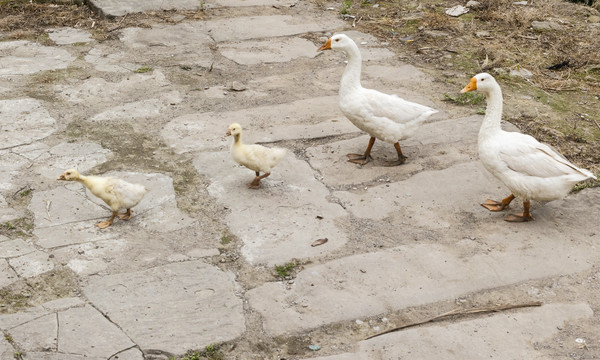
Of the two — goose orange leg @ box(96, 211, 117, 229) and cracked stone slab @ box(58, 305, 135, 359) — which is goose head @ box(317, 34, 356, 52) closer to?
goose orange leg @ box(96, 211, 117, 229)

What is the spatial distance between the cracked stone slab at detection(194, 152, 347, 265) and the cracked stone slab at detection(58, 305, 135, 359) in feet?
3.38

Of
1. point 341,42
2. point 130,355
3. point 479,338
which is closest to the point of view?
point 130,355

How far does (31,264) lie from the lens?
4.29 metres

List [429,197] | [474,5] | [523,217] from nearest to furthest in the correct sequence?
[523,217]
[429,197]
[474,5]

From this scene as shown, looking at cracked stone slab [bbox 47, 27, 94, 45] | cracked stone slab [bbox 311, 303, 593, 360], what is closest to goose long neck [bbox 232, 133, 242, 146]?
cracked stone slab [bbox 311, 303, 593, 360]

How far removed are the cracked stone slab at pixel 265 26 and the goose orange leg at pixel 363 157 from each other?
2939 millimetres

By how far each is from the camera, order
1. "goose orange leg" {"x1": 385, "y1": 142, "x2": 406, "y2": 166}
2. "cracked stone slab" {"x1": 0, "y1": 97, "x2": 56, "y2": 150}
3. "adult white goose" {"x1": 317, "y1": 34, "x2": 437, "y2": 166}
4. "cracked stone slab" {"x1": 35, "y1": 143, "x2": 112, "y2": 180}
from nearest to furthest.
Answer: "cracked stone slab" {"x1": 35, "y1": 143, "x2": 112, "y2": 180}, "adult white goose" {"x1": 317, "y1": 34, "x2": 437, "y2": 166}, "goose orange leg" {"x1": 385, "y1": 142, "x2": 406, "y2": 166}, "cracked stone slab" {"x1": 0, "y1": 97, "x2": 56, "y2": 150}

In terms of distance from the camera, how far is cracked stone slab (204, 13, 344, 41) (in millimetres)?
8195

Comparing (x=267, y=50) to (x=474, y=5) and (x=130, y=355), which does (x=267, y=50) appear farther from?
(x=130, y=355)

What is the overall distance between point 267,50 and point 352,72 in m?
2.32

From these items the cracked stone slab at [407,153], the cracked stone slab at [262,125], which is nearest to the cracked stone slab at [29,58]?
the cracked stone slab at [262,125]

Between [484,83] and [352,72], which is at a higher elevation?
[484,83]

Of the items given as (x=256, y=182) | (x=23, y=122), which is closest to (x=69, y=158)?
(x=23, y=122)

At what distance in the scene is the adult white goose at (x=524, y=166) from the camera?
477cm
